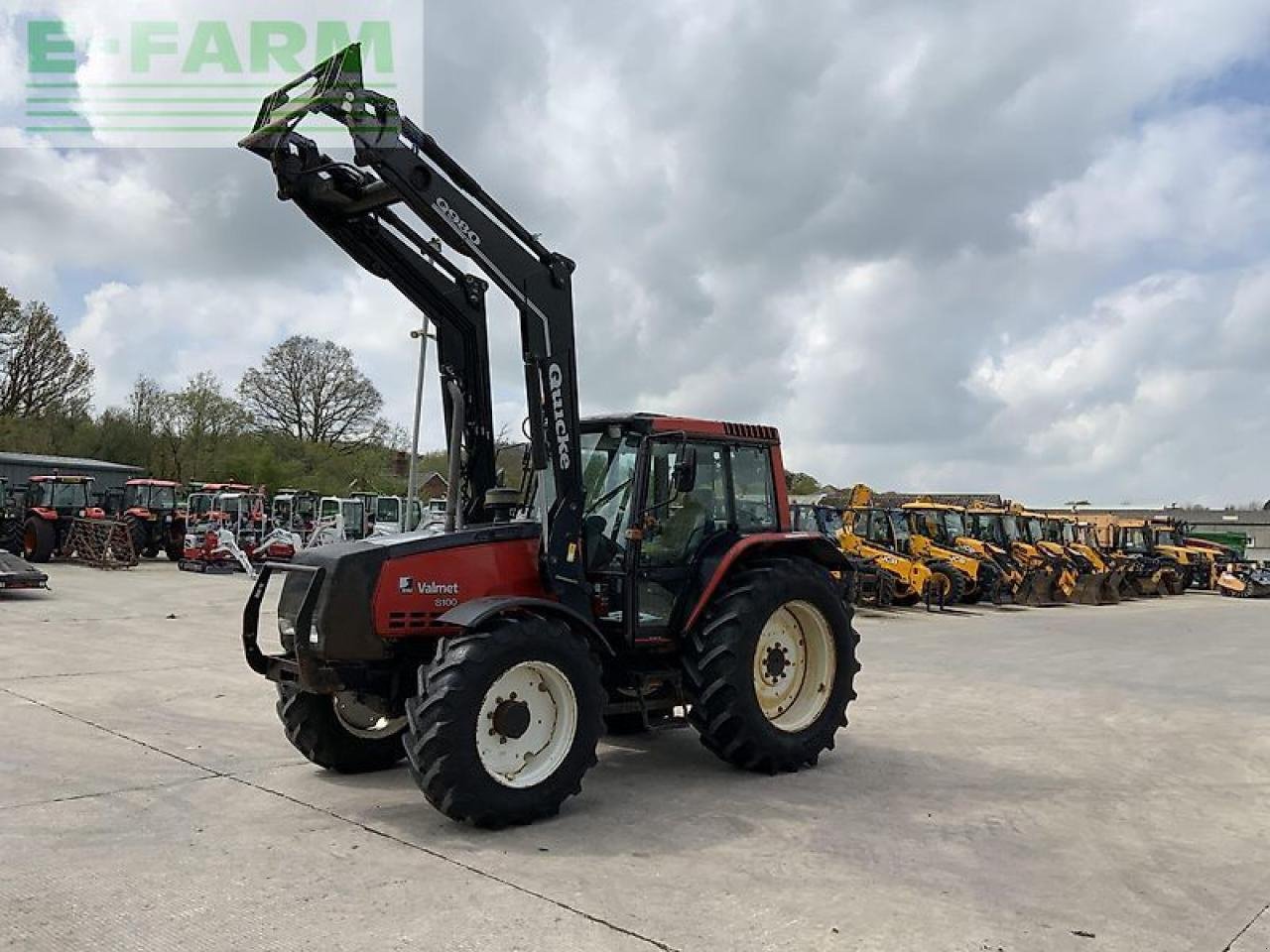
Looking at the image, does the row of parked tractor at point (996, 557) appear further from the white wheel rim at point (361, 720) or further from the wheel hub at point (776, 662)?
the white wheel rim at point (361, 720)

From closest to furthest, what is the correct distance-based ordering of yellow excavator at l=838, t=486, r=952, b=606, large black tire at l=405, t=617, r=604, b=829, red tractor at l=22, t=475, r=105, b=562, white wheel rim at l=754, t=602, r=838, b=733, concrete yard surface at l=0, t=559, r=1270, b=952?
concrete yard surface at l=0, t=559, r=1270, b=952 < large black tire at l=405, t=617, r=604, b=829 < white wheel rim at l=754, t=602, r=838, b=733 < yellow excavator at l=838, t=486, r=952, b=606 < red tractor at l=22, t=475, r=105, b=562

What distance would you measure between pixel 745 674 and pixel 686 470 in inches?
52.9

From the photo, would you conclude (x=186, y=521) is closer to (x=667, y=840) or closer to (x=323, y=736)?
(x=323, y=736)

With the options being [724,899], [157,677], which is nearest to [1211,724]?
[724,899]

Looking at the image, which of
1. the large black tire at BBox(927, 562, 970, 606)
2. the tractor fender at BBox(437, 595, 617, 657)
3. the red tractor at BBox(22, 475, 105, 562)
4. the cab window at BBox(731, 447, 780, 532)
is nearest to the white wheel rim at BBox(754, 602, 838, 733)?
the cab window at BBox(731, 447, 780, 532)

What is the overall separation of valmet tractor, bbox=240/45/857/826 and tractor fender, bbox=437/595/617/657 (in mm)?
16

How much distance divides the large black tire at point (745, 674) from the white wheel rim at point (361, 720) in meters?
1.90

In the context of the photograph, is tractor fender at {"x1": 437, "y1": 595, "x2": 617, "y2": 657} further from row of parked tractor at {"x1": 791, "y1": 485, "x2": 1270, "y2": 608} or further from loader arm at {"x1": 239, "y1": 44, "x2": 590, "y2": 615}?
row of parked tractor at {"x1": 791, "y1": 485, "x2": 1270, "y2": 608}

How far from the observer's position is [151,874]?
4.79m

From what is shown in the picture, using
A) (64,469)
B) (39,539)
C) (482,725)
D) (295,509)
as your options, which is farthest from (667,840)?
(64,469)

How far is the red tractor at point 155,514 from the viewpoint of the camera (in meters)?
30.3

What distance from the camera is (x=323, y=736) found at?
6.56 meters

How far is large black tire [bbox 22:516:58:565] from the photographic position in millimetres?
26500

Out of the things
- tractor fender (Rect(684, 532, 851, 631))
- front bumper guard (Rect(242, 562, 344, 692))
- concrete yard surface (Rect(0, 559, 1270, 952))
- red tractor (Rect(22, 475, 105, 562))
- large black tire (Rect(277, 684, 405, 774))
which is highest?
red tractor (Rect(22, 475, 105, 562))
